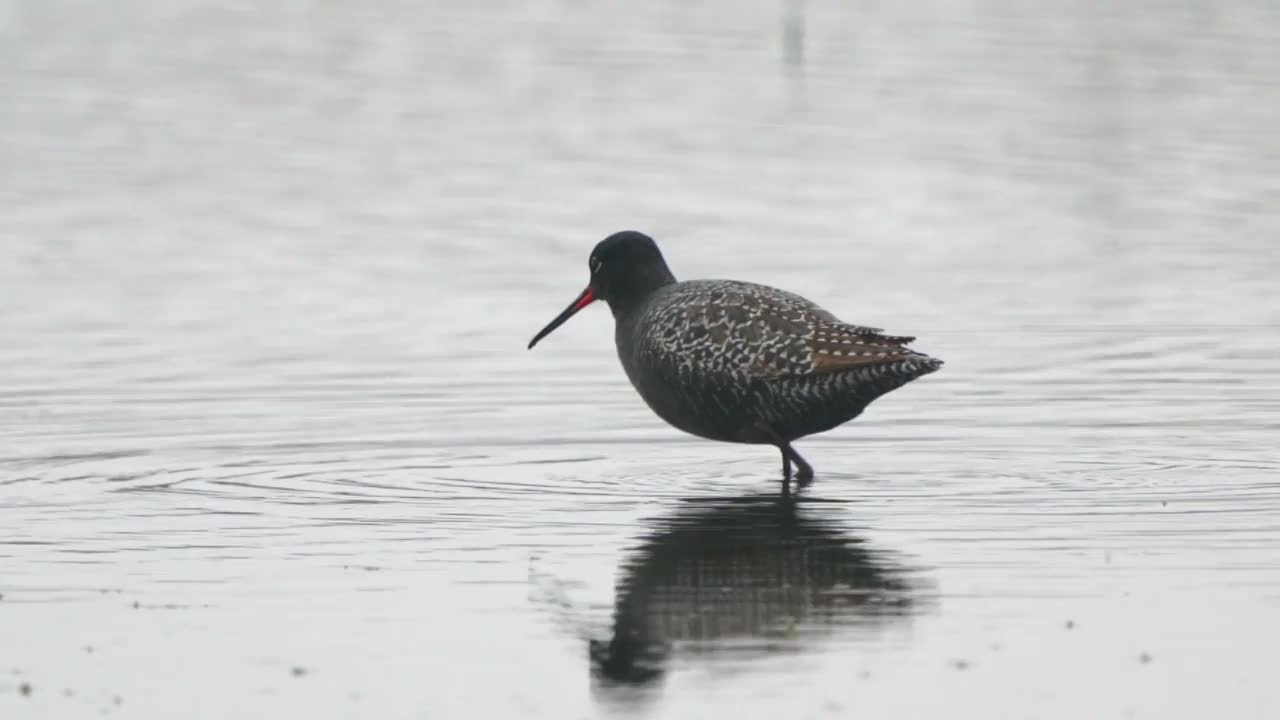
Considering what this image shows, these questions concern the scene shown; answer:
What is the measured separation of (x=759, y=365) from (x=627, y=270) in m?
1.71

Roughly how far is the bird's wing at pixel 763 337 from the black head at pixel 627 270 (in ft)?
2.38

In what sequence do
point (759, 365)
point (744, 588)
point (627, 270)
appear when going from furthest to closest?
point (627, 270) → point (759, 365) → point (744, 588)

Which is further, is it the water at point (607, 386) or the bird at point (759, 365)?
the bird at point (759, 365)

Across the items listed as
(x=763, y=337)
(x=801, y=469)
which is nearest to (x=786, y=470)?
(x=801, y=469)

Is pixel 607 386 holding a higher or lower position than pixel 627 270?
lower

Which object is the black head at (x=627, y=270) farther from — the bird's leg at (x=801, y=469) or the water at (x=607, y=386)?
the bird's leg at (x=801, y=469)

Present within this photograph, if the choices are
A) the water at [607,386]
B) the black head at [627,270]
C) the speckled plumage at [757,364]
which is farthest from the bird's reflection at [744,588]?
the black head at [627,270]

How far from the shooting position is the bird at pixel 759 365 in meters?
13.2

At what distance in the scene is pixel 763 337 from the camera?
13516 millimetres

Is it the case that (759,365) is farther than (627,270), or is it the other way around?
(627,270)

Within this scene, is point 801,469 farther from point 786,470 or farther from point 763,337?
point 763,337

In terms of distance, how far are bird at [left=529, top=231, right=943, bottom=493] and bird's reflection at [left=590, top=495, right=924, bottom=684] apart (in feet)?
2.70

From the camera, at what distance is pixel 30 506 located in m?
12.8

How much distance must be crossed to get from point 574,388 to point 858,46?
2261 cm
